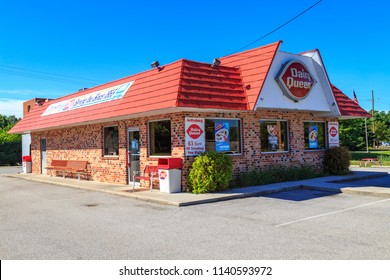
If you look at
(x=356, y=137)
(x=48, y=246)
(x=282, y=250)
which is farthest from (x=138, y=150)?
(x=356, y=137)

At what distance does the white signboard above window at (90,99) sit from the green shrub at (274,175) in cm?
617

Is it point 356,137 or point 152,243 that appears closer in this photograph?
point 152,243

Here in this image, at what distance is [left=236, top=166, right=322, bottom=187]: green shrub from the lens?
44.3ft

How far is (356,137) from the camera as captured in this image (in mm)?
56406

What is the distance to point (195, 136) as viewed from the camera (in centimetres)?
1269

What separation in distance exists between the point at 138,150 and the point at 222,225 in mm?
7772

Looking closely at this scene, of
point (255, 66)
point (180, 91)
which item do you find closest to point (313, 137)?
point (255, 66)

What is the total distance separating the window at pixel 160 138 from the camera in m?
13.4

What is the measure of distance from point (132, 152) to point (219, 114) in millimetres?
4275

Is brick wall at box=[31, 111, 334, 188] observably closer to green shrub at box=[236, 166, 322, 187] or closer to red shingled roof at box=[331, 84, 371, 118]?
green shrub at box=[236, 166, 322, 187]

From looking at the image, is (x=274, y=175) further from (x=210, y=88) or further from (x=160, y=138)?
(x=160, y=138)

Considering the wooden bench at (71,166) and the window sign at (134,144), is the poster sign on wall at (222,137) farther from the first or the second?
the wooden bench at (71,166)

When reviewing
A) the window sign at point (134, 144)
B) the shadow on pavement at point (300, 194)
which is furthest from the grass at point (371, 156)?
the window sign at point (134, 144)
